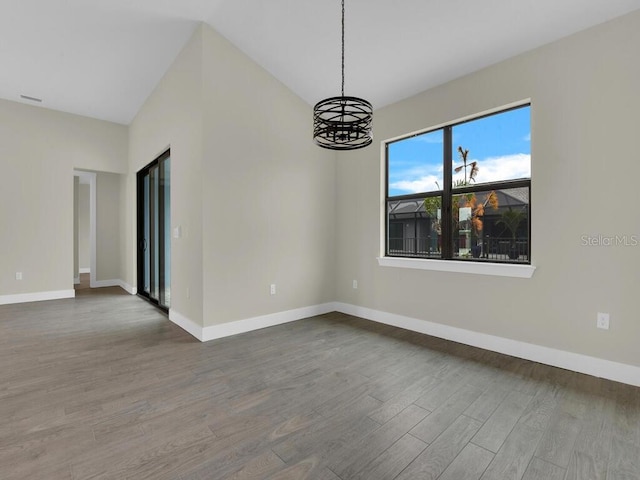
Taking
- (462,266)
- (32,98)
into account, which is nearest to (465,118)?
(462,266)

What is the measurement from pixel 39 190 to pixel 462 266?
6.54 metres

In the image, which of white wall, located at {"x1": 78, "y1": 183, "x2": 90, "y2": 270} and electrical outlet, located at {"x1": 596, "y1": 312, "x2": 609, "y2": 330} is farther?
white wall, located at {"x1": 78, "y1": 183, "x2": 90, "y2": 270}

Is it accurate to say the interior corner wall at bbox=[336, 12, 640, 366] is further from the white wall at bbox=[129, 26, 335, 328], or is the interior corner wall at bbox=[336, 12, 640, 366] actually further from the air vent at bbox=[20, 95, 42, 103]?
the air vent at bbox=[20, 95, 42, 103]

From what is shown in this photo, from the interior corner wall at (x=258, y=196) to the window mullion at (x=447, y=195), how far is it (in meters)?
1.61

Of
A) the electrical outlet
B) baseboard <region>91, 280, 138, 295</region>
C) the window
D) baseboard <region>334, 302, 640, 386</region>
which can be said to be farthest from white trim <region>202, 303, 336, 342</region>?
baseboard <region>91, 280, 138, 295</region>

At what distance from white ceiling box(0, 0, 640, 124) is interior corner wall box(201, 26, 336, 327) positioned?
15.0 inches

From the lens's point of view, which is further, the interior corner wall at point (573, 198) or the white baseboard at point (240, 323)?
the white baseboard at point (240, 323)

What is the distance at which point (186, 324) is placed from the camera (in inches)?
145

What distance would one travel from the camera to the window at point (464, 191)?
3.00m

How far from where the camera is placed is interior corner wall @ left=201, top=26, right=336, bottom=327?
3379 millimetres

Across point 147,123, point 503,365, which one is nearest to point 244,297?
point 503,365

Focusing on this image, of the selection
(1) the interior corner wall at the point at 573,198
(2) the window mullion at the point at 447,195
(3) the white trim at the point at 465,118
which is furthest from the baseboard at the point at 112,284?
(1) the interior corner wall at the point at 573,198

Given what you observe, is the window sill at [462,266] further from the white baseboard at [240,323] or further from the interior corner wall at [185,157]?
the interior corner wall at [185,157]

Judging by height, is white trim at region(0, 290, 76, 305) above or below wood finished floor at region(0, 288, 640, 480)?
above
